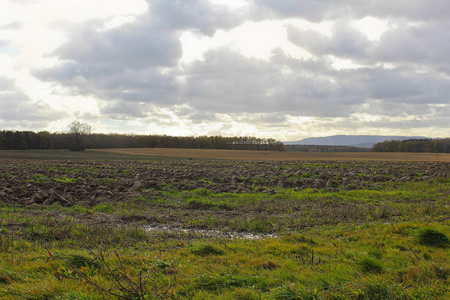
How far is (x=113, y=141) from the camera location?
115375mm

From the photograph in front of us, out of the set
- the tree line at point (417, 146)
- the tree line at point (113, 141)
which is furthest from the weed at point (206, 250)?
the tree line at point (417, 146)

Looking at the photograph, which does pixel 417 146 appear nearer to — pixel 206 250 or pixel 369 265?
pixel 369 265

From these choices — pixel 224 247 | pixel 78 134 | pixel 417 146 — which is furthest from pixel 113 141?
pixel 224 247

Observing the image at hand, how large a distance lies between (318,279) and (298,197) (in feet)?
31.1

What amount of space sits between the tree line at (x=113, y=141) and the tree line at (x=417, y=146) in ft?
143

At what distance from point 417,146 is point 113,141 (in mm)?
115217

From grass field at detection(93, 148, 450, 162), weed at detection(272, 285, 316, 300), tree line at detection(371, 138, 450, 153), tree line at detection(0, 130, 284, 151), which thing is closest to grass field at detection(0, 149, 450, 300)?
weed at detection(272, 285, 316, 300)

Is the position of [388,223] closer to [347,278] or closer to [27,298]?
[347,278]

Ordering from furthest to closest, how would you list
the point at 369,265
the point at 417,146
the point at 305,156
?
the point at 417,146 < the point at 305,156 < the point at 369,265

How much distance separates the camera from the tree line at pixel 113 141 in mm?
100062

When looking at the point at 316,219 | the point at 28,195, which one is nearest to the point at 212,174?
the point at 28,195

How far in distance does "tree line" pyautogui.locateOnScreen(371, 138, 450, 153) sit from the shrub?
10281cm

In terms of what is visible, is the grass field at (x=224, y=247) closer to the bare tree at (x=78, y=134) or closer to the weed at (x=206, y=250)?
the weed at (x=206, y=250)

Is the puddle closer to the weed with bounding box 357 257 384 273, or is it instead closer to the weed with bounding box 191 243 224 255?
the weed with bounding box 191 243 224 255
